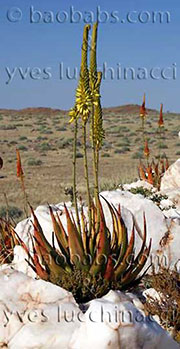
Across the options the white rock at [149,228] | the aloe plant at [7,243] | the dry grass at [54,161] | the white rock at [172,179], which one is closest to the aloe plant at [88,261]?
the white rock at [149,228]

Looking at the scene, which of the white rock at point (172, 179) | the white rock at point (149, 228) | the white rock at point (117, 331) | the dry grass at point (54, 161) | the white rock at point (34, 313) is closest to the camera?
the white rock at point (117, 331)

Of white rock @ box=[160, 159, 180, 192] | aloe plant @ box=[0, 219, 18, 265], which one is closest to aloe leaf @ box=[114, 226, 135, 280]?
aloe plant @ box=[0, 219, 18, 265]

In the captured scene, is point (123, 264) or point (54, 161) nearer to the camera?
point (123, 264)

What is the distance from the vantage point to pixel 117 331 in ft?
12.8

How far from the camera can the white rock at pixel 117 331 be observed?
153 inches

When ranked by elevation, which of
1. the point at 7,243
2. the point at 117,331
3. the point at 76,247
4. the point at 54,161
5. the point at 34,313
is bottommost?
the point at 54,161

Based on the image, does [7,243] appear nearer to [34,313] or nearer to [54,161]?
[34,313]

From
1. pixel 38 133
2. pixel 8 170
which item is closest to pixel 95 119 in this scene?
pixel 8 170

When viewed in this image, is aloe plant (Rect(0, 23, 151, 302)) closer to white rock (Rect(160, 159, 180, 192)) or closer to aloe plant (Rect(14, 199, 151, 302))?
aloe plant (Rect(14, 199, 151, 302))

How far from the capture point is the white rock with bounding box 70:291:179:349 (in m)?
3.90

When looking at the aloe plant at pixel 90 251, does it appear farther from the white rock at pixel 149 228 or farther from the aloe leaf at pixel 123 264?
the white rock at pixel 149 228

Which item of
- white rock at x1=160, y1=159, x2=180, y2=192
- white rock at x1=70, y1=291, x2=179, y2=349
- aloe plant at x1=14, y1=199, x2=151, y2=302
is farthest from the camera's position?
white rock at x1=160, y1=159, x2=180, y2=192

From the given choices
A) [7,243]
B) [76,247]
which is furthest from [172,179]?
[76,247]

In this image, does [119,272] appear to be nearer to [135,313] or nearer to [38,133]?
[135,313]
